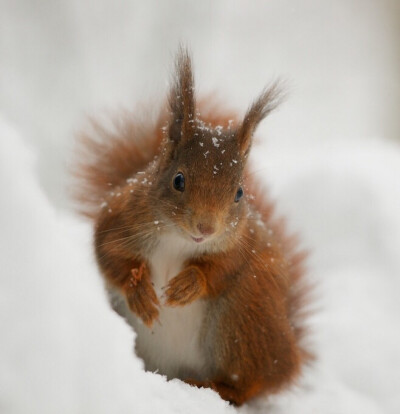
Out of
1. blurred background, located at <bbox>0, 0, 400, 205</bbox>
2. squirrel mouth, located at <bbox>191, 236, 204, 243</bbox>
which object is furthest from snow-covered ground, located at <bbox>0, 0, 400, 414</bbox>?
squirrel mouth, located at <bbox>191, 236, 204, 243</bbox>

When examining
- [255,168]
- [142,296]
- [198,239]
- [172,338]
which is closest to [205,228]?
[198,239]

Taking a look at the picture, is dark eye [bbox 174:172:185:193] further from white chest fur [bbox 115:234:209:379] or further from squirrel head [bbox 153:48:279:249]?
white chest fur [bbox 115:234:209:379]

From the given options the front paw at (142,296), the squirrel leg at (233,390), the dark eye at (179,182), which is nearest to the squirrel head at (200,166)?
the dark eye at (179,182)

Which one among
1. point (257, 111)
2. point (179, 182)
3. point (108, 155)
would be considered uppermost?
point (108, 155)

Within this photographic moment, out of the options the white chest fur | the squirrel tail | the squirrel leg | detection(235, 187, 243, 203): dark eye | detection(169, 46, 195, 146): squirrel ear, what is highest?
the squirrel tail

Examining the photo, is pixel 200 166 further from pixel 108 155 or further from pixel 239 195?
pixel 108 155

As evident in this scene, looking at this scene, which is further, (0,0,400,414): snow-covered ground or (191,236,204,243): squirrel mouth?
(191,236,204,243): squirrel mouth

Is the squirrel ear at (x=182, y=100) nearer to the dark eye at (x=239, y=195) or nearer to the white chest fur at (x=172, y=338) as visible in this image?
the dark eye at (x=239, y=195)
